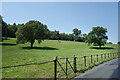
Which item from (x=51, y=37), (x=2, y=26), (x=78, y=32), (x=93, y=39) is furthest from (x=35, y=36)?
(x=78, y=32)

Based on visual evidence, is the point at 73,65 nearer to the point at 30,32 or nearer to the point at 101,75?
the point at 101,75

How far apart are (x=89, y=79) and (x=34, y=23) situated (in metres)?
49.3

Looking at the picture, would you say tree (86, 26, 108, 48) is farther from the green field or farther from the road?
the road

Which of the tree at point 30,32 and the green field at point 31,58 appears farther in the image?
the tree at point 30,32

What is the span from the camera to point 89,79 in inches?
325

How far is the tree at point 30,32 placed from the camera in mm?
51469

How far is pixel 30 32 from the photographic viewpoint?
171 ft

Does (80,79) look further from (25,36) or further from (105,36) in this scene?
(105,36)

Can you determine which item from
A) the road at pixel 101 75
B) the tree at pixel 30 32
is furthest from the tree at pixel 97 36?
the road at pixel 101 75

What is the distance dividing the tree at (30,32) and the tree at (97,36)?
26579 mm

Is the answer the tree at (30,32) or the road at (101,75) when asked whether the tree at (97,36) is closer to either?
the tree at (30,32)

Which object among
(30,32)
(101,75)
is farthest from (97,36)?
(101,75)

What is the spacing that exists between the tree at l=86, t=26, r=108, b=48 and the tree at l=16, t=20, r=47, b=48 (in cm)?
2658

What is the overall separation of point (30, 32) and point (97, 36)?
36978mm
